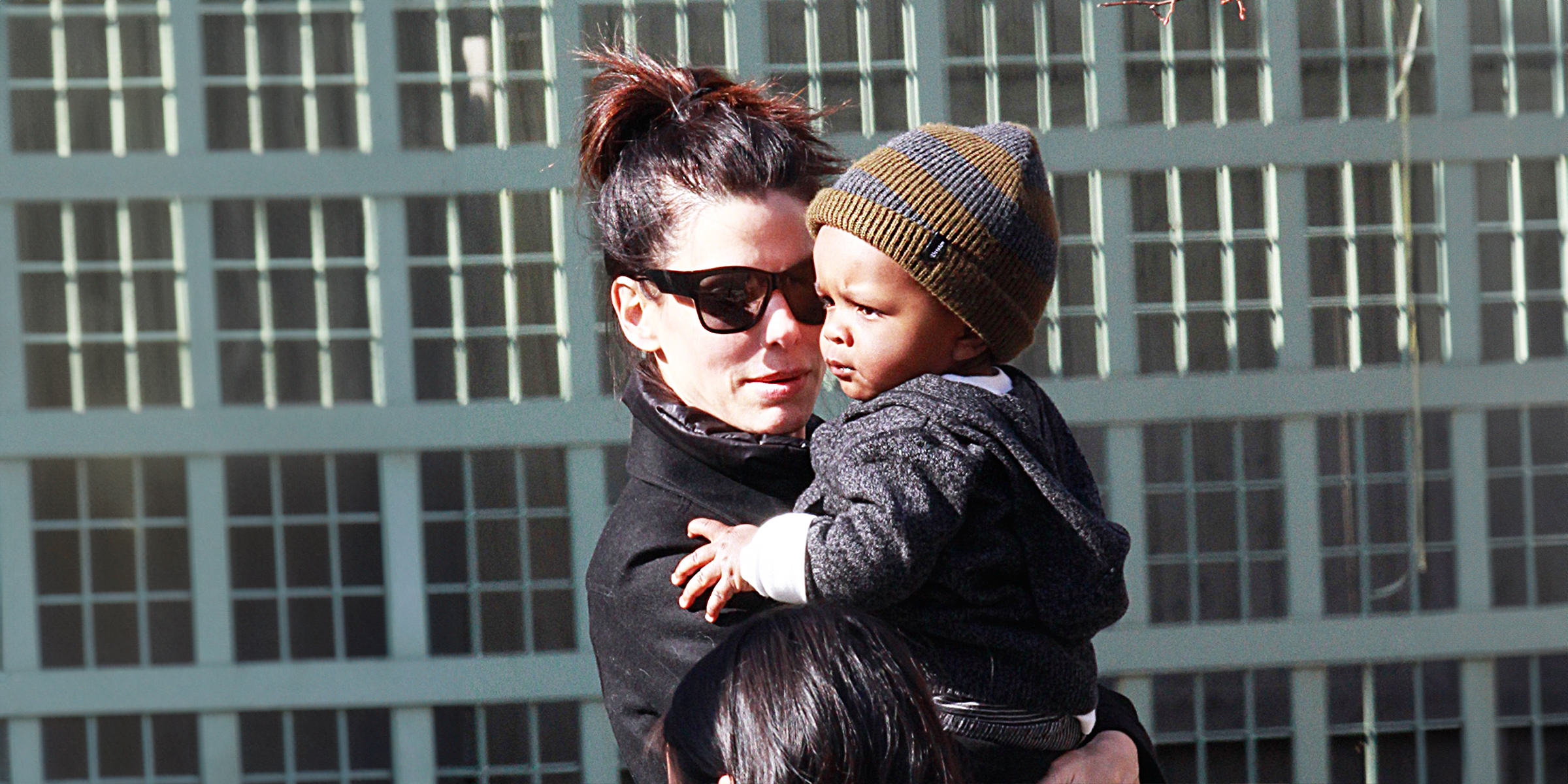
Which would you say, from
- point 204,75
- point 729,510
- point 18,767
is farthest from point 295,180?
point 729,510

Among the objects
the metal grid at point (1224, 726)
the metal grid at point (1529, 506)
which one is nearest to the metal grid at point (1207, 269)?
the metal grid at point (1529, 506)

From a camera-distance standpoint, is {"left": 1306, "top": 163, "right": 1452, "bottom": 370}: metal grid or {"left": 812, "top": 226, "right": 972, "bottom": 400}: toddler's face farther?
{"left": 1306, "top": 163, "right": 1452, "bottom": 370}: metal grid

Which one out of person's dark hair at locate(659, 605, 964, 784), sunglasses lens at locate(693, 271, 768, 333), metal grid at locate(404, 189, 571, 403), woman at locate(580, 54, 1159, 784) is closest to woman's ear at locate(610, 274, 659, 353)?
woman at locate(580, 54, 1159, 784)

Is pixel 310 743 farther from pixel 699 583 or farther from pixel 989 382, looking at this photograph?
pixel 989 382

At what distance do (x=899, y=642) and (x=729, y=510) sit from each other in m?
0.42

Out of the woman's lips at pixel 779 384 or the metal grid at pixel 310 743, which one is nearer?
the woman's lips at pixel 779 384

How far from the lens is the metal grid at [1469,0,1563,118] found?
3.70 meters

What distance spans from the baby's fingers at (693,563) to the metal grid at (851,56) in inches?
86.3

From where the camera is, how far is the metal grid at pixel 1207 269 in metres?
3.65

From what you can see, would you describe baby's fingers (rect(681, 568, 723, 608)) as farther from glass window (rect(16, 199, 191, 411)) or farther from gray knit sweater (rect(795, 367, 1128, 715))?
glass window (rect(16, 199, 191, 411))

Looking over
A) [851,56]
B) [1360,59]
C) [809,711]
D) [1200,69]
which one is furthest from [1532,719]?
[809,711]

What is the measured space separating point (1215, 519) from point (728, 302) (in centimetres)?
242

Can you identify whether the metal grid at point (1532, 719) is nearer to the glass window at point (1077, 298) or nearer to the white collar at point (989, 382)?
the glass window at point (1077, 298)

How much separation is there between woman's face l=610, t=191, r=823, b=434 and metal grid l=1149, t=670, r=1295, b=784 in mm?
2368
